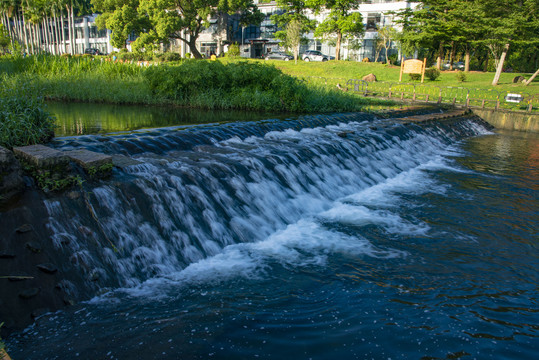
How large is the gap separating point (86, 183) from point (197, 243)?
1.92m

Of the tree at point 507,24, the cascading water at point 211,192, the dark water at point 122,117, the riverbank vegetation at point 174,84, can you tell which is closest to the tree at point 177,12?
the tree at point 507,24

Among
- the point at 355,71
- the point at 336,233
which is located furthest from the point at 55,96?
the point at 355,71

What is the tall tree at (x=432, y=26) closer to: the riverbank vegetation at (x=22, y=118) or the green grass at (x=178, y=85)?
the green grass at (x=178, y=85)

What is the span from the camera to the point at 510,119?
85.0 feet

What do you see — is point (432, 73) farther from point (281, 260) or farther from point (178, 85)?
point (281, 260)

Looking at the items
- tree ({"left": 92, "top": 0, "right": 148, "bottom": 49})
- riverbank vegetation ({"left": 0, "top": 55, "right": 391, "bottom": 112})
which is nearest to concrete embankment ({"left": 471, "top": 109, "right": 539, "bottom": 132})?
riverbank vegetation ({"left": 0, "top": 55, "right": 391, "bottom": 112})

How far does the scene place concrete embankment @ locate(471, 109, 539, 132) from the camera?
24844 mm

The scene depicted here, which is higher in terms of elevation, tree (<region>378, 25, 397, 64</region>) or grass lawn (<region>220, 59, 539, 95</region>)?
tree (<region>378, 25, 397, 64</region>)

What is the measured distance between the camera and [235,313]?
488 cm

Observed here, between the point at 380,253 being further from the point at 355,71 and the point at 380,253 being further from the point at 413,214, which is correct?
the point at 355,71

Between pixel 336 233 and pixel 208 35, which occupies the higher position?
pixel 208 35

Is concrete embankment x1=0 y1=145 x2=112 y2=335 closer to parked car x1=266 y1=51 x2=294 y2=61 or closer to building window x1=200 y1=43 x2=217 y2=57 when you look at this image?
parked car x1=266 y1=51 x2=294 y2=61

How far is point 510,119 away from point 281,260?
82.6 ft

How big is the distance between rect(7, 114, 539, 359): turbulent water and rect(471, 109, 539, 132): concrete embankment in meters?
16.3
